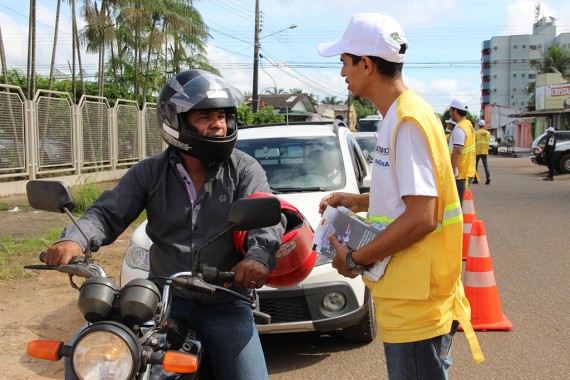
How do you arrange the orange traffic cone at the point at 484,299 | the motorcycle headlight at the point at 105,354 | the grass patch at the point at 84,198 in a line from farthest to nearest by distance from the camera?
the grass patch at the point at 84,198 < the orange traffic cone at the point at 484,299 < the motorcycle headlight at the point at 105,354

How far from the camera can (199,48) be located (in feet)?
118

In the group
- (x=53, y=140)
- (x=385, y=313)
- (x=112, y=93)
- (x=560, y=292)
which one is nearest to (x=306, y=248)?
(x=385, y=313)

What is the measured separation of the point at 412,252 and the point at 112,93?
91.9 ft

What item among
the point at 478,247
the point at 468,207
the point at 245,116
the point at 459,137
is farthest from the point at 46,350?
the point at 245,116

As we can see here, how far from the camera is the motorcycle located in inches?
72.5

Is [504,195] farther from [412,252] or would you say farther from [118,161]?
[412,252]

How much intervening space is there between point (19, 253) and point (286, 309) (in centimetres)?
514

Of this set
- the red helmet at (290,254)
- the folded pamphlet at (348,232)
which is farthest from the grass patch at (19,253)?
the folded pamphlet at (348,232)

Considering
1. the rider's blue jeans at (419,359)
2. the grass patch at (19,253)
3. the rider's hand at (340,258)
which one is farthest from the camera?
the grass patch at (19,253)

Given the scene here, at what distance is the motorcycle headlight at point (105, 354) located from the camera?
183 centimetres

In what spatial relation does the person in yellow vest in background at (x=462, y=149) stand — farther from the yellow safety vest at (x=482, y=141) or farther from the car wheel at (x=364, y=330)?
the yellow safety vest at (x=482, y=141)

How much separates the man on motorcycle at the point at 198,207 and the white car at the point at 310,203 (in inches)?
82.3

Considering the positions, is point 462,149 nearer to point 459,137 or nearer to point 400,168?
point 459,137

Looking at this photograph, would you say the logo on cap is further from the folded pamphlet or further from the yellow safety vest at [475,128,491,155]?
the yellow safety vest at [475,128,491,155]
